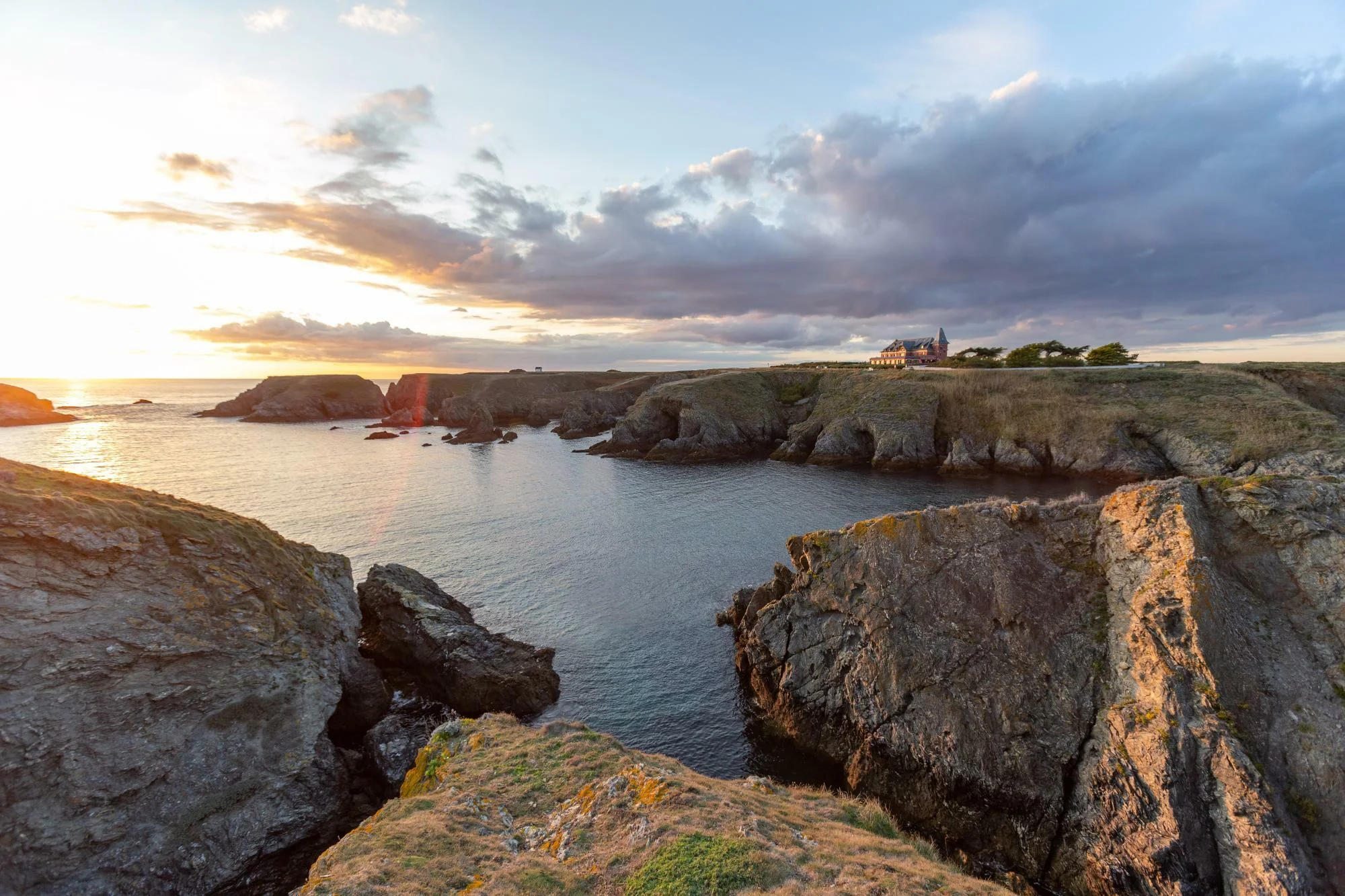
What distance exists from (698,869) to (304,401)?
184427 mm

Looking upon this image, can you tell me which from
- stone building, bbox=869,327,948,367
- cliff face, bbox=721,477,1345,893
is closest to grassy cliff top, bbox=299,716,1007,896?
cliff face, bbox=721,477,1345,893

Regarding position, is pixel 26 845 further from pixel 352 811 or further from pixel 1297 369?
pixel 1297 369

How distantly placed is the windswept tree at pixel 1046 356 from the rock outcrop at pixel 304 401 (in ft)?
587

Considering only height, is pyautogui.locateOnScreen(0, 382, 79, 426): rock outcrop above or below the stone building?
below

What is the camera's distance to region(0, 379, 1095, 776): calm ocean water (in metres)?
26.5

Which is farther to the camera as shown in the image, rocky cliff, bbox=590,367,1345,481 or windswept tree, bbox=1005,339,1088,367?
windswept tree, bbox=1005,339,1088,367

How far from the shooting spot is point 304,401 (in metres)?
158

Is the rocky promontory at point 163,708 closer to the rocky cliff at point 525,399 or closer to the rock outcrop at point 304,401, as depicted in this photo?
the rocky cliff at point 525,399

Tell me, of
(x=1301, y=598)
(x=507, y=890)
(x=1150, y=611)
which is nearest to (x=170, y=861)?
(x=507, y=890)

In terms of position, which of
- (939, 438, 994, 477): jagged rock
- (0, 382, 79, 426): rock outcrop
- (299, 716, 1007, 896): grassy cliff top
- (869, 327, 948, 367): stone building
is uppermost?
(869, 327, 948, 367): stone building

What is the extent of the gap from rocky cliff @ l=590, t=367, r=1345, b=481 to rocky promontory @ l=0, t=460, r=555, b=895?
223 ft

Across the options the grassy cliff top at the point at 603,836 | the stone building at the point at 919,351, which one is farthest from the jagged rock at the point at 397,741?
the stone building at the point at 919,351

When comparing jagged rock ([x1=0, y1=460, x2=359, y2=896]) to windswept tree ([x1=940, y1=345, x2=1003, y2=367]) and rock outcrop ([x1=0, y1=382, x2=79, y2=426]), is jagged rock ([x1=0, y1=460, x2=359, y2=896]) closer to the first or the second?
windswept tree ([x1=940, y1=345, x2=1003, y2=367])

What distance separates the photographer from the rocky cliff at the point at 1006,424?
59.8 m
